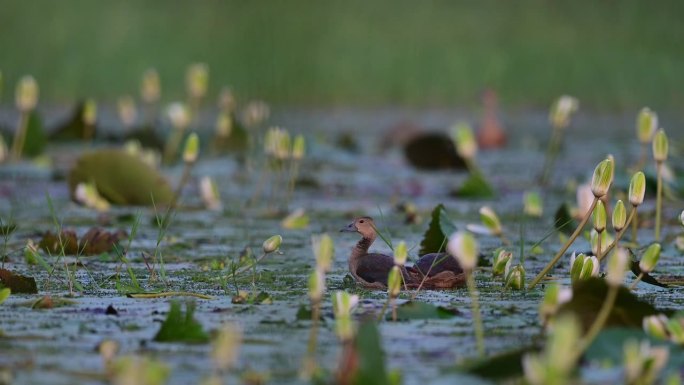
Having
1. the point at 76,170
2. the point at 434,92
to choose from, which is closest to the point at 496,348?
the point at 76,170

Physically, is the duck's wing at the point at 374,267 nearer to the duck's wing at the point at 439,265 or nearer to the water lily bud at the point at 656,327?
the duck's wing at the point at 439,265

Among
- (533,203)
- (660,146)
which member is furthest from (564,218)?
(660,146)

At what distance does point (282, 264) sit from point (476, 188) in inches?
89.5

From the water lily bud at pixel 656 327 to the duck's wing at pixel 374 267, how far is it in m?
1.00

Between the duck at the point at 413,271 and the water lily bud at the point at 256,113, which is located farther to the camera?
the water lily bud at the point at 256,113

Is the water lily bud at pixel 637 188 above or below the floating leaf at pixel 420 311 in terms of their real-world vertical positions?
above

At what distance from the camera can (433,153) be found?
7.88 metres

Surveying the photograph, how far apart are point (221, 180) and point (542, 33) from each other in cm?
654

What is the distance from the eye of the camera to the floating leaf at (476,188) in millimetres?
6406

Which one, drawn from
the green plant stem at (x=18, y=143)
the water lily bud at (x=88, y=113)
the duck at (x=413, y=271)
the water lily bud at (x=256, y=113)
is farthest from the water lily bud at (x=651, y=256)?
the water lily bud at (x=88, y=113)

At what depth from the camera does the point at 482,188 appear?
21.1ft

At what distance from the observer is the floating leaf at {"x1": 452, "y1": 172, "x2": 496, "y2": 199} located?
641cm

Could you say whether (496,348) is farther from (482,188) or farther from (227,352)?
(482,188)

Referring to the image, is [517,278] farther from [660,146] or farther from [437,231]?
[660,146]
